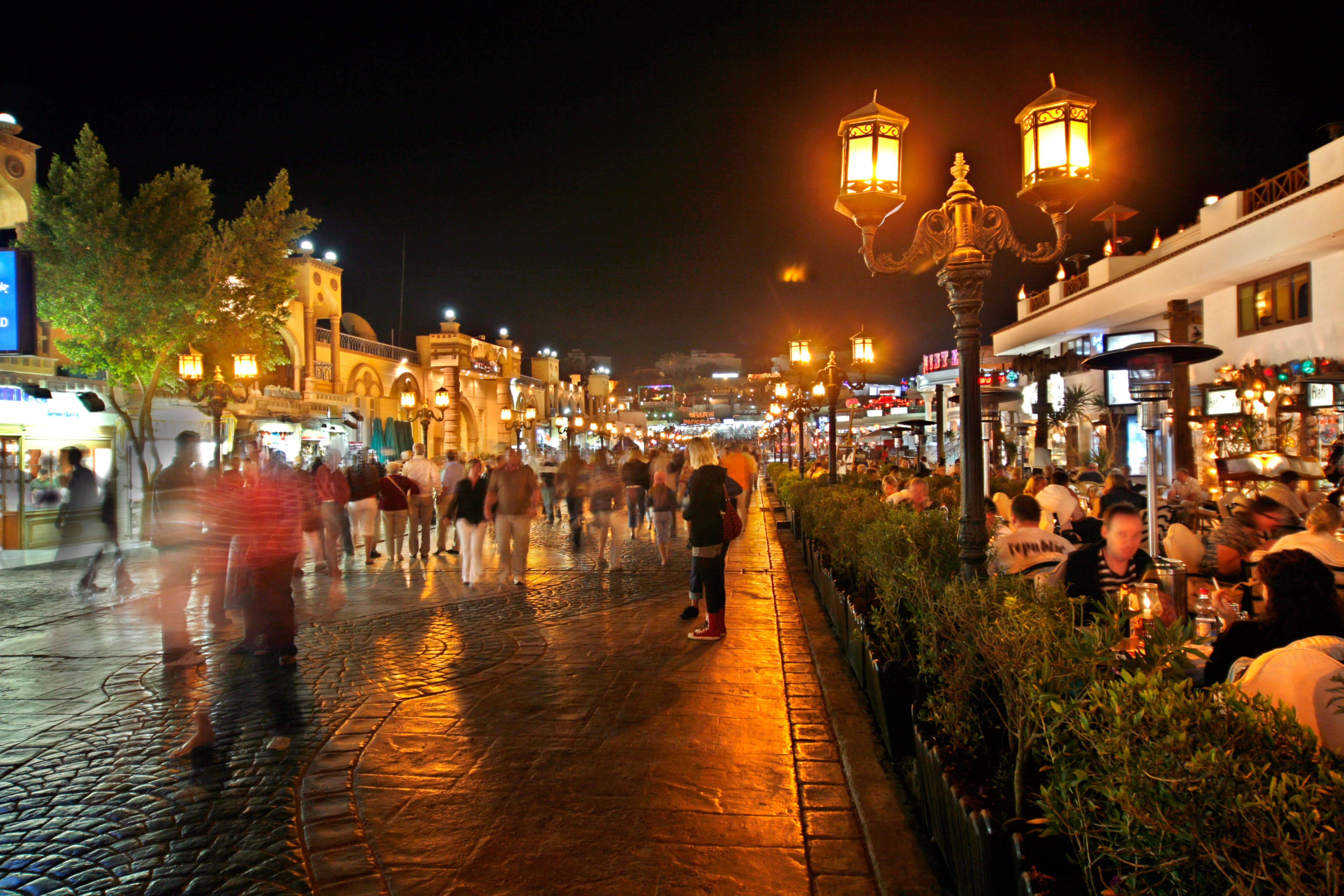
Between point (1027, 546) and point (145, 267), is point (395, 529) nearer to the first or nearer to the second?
point (145, 267)

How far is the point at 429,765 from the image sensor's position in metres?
4.43

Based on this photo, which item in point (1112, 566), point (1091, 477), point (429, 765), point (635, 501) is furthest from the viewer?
point (635, 501)

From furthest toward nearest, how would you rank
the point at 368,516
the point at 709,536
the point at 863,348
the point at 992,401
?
the point at 863,348, the point at 368,516, the point at 992,401, the point at 709,536

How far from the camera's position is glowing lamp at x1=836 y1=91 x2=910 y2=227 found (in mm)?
5789

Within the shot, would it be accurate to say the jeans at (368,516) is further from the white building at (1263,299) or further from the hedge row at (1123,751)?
Result: the white building at (1263,299)

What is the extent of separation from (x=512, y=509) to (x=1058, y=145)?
7322 mm

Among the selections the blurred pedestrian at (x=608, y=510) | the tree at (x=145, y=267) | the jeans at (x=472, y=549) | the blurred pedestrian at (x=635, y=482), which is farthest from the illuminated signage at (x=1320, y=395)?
the tree at (x=145, y=267)

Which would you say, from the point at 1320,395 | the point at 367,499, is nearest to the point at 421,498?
the point at 367,499

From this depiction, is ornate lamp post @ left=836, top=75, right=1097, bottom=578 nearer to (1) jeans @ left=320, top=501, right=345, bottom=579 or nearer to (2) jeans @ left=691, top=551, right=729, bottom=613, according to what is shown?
(2) jeans @ left=691, top=551, right=729, bottom=613

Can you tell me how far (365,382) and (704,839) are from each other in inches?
1261

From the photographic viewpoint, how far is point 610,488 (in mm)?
11469

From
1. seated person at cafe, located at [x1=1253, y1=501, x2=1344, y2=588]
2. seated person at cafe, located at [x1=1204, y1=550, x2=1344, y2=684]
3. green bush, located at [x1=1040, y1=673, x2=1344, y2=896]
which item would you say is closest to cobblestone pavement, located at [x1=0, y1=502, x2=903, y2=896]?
green bush, located at [x1=1040, y1=673, x2=1344, y2=896]

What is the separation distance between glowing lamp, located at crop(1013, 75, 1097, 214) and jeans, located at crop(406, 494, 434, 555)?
385 inches

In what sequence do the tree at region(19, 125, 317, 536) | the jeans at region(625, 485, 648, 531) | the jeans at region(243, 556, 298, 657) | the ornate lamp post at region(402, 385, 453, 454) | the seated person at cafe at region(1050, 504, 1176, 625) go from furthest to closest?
the ornate lamp post at region(402, 385, 453, 454) < the tree at region(19, 125, 317, 536) < the jeans at region(625, 485, 648, 531) < the jeans at region(243, 556, 298, 657) < the seated person at cafe at region(1050, 504, 1176, 625)
